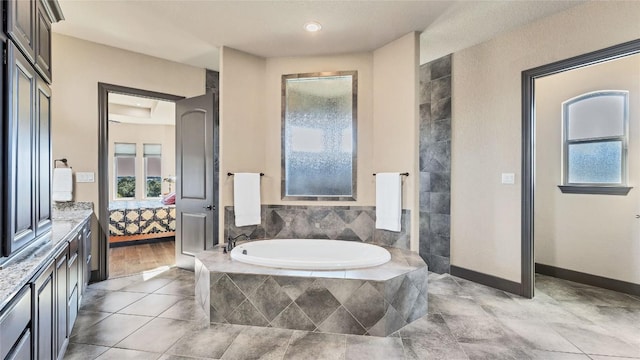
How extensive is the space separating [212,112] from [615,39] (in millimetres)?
3770

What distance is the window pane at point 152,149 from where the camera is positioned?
24.0ft

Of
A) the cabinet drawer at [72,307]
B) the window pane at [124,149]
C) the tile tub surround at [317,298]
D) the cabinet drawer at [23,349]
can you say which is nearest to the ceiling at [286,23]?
the tile tub surround at [317,298]

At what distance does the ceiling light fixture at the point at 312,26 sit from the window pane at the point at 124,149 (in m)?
6.07

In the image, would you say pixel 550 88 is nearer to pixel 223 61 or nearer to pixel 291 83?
pixel 291 83

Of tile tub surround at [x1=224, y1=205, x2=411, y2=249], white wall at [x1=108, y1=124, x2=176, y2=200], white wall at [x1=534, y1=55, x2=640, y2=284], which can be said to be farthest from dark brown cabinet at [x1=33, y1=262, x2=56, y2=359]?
white wall at [x1=108, y1=124, x2=176, y2=200]

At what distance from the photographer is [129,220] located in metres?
4.99

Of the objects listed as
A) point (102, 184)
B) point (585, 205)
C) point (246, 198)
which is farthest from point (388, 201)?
point (102, 184)

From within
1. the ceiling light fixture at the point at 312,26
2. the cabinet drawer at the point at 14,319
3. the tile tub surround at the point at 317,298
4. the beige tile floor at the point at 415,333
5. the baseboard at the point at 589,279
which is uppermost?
the ceiling light fixture at the point at 312,26

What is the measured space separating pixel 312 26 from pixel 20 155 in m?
2.42

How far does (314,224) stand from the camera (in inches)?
140

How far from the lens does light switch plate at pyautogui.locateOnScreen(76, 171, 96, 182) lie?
10.6 feet

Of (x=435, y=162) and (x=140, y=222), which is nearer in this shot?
(x=435, y=162)

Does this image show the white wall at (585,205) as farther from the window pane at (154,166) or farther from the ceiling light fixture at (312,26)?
the window pane at (154,166)

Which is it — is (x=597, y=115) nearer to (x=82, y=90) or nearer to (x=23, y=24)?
(x=23, y=24)
